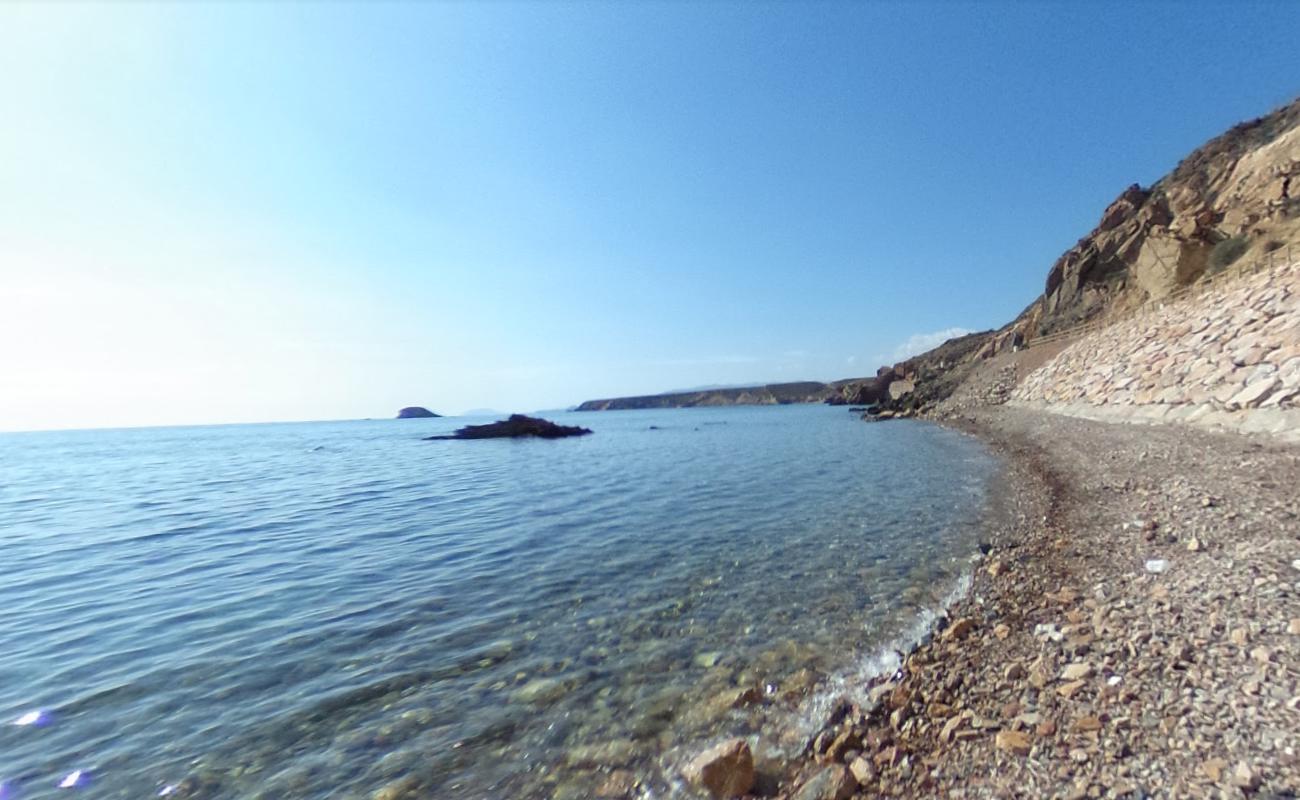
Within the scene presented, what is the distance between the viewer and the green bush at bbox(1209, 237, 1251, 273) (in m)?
30.6

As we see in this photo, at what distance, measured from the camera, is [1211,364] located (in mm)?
16750

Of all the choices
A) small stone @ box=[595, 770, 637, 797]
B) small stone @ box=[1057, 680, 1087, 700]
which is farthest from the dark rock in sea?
small stone @ box=[1057, 680, 1087, 700]

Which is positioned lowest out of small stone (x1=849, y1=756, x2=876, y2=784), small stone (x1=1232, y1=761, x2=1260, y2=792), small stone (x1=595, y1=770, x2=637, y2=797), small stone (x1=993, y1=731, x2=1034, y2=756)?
small stone (x1=595, y1=770, x2=637, y2=797)

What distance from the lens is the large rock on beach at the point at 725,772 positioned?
4.32 m

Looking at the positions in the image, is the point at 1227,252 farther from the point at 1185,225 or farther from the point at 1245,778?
the point at 1245,778

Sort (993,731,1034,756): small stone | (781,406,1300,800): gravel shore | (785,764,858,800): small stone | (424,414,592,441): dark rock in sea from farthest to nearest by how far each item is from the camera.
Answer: (424,414,592,441): dark rock in sea
(785,764,858,800): small stone
(993,731,1034,756): small stone
(781,406,1300,800): gravel shore

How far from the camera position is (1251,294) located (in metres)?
18.9

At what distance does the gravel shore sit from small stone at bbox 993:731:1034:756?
0.05 feet

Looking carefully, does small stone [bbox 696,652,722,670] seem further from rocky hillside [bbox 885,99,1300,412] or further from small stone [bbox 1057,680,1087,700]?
rocky hillside [bbox 885,99,1300,412]

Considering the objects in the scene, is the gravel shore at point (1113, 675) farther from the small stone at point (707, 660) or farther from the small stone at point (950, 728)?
the small stone at point (707, 660)

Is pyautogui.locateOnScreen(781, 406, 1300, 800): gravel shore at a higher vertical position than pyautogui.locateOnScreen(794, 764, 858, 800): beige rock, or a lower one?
higher

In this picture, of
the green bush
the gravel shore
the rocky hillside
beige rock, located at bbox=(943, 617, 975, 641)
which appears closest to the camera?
the gravel shore

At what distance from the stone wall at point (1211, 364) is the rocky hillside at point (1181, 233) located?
16.4ft

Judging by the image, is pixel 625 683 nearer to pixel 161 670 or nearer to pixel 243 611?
pixel 161 670
